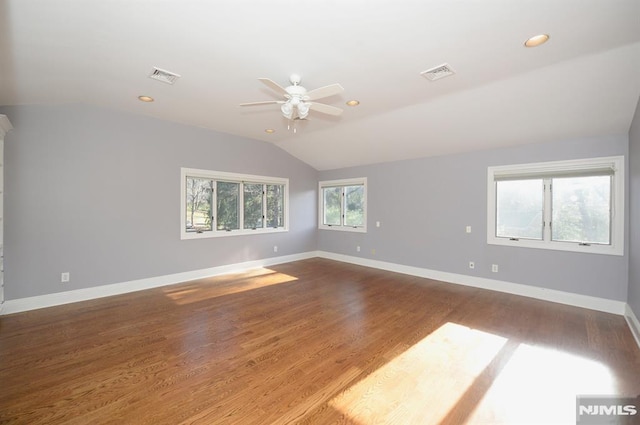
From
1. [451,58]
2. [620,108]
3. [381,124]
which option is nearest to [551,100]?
[620,108]

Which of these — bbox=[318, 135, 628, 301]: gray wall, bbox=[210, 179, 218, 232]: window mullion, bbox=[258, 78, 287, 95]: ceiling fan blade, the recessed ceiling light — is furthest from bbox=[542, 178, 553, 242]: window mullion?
bbox=[210, 179, 218, 232]: window mullion

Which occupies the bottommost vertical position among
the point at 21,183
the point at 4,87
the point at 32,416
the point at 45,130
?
the point at 32,416

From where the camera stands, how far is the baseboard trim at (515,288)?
11.6ft

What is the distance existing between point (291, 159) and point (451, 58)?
4570 millimetres

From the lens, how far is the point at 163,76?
292 cm

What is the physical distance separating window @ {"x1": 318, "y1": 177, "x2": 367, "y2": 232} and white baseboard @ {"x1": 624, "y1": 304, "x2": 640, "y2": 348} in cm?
416

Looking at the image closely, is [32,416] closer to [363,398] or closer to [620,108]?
[363,398]

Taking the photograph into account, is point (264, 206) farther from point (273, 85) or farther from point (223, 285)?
point (273, 85)

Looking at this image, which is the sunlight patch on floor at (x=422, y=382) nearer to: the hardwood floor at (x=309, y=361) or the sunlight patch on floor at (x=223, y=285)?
the hardwood floor at (x=309, y=361)

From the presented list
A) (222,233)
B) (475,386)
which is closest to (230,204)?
(222,233)

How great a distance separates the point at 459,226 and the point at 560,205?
142cm

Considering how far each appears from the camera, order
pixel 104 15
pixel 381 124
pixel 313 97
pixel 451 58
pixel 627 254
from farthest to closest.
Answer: pixel 381 124 → pixel 627 254 → pixel 313 97 → pixel 451 58 → pixel 104 15

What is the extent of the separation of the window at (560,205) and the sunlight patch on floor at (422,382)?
7.19 ft

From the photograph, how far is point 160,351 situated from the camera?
255cm
